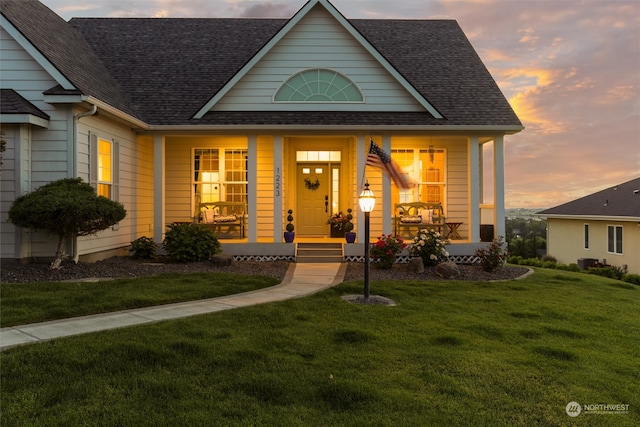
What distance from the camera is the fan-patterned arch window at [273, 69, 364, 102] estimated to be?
12.2 m

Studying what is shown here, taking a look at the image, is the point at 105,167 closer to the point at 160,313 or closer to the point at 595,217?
the point at 160,313

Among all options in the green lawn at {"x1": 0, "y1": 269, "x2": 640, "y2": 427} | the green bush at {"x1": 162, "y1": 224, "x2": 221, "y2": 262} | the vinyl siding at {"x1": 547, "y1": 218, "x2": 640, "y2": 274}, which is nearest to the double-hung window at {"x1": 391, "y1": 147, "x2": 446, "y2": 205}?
the green bush at {"x1": 162, "y1": 224, "x2": 221, "y2": 262}

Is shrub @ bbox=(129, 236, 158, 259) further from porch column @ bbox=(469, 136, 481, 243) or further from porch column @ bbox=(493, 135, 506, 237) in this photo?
porch column @ bbox=(493, 135, 506, 237)

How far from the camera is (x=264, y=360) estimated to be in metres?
4.38

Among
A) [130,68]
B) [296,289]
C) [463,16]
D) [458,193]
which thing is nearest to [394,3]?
[463,16]

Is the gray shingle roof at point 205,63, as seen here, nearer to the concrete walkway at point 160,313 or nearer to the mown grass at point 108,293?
the mown grass at point 108,293

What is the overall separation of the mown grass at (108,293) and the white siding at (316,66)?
5.51 m

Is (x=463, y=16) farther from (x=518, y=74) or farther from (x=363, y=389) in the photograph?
(x=363, y=389)

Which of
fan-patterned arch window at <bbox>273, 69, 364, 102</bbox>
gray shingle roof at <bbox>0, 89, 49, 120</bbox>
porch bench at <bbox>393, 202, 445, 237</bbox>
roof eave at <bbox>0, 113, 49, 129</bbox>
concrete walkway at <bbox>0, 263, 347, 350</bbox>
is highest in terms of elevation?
fan-patterned arch window at <bbox>273, 69, 364, 102</bbox>

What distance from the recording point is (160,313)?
6.19 m

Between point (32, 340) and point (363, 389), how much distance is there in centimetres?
388

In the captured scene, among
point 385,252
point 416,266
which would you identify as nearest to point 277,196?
point 385,252

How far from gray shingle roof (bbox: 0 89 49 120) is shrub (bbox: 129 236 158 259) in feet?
12.3

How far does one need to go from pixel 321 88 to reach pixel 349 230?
439 centimetres
